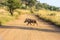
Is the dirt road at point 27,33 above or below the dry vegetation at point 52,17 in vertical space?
above

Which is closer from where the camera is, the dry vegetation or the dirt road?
the dirt road

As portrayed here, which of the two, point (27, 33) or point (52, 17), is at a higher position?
point (27, 33)

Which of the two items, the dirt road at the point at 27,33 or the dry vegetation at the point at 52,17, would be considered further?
the dry vegetation at the point at 52,17

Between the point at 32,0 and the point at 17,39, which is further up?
the point at 17,39

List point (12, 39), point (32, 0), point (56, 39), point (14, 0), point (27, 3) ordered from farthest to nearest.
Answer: point (27, 3)
point (32, 0)
point (14, 0)
point (56, 39)
point (12, 39)

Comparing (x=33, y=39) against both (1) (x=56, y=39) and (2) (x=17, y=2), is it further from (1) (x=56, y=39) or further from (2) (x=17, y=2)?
(2) (x=17, y=2)

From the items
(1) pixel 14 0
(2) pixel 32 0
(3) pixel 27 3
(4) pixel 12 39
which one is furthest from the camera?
(3) pixel 27 3

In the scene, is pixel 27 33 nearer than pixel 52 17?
Yes

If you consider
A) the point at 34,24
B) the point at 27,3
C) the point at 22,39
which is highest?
the point at 22,39

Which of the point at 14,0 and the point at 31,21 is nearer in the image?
the point at 31,21

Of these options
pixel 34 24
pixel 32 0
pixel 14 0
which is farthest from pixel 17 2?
pixel 32 0

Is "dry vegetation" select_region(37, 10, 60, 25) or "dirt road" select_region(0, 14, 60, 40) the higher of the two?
"dirt road" select_region(0, 14, 60, 40)

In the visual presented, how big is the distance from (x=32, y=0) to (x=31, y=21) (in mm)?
91989

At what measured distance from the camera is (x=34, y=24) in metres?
30.4
